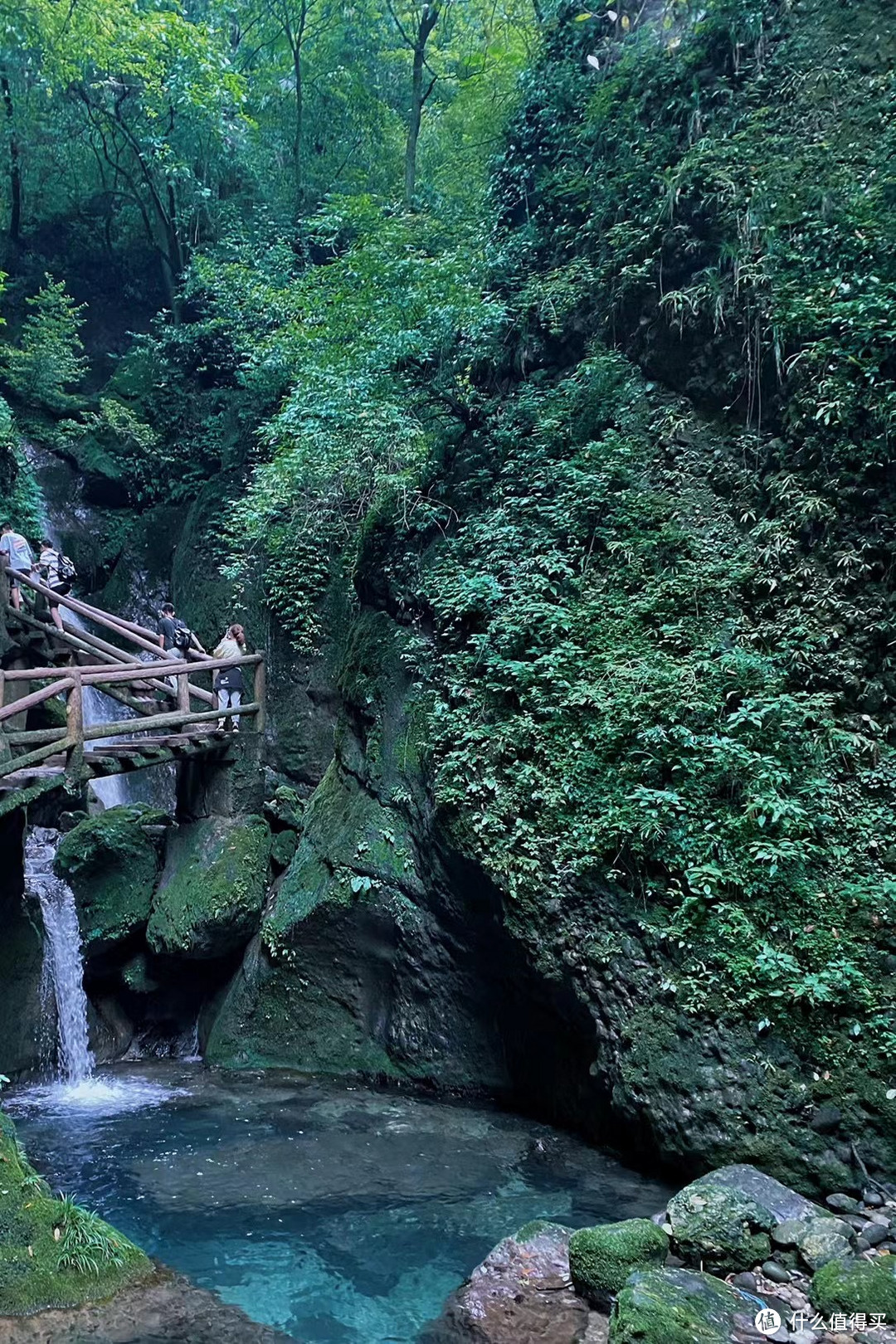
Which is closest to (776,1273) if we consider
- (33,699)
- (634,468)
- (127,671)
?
(33,699)

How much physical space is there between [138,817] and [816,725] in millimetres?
8968

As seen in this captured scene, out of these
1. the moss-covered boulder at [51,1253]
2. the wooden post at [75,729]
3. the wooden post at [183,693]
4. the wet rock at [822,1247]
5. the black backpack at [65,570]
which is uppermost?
the black backpack at [65,570]

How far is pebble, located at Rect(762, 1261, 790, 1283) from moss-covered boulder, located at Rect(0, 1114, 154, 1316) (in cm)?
390

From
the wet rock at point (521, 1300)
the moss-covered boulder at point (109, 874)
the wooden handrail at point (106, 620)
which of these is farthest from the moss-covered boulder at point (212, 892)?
the wet rock at point (521, 1300)

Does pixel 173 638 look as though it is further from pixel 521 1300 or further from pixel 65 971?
pixel 521 1300

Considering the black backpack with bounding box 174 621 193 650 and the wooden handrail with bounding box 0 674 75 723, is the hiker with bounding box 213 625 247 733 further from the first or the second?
the wooden handrail with bounding box 0 674 75 723

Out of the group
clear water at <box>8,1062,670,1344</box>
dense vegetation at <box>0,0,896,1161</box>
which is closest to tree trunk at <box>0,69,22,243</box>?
dense vegetation at <box>0,0,896,1161</box>

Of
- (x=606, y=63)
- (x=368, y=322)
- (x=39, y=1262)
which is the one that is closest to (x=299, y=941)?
(x=39, y=1262)

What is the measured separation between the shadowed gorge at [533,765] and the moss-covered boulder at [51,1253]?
3.8 inches

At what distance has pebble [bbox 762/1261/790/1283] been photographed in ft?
17.9

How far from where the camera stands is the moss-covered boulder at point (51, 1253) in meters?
5.46

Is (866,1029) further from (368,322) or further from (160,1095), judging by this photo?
(368,322)

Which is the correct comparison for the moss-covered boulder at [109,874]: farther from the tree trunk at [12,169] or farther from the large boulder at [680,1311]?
the tree trunk at [12,169]

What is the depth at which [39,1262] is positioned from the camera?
18.4ft
